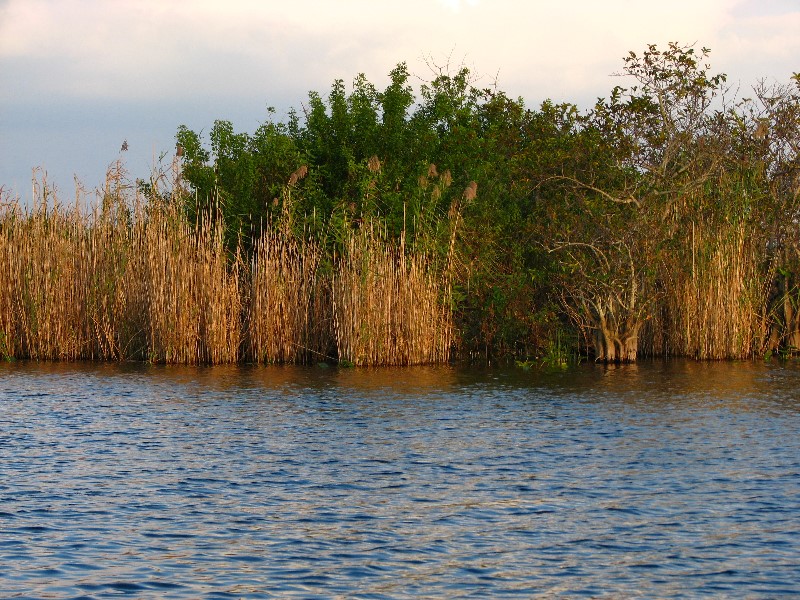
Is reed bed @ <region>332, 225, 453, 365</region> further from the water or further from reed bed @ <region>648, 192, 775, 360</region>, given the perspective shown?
reed bed @ <region>648, 192, 775, 360</region>

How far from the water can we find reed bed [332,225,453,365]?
2758mm

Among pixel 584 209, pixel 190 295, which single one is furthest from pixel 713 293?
pixel 190 295

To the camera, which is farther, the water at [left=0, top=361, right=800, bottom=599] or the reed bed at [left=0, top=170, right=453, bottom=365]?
the reed bed at [left=0, top=170, right=453, bottom=365]

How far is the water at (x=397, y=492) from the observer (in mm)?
6434

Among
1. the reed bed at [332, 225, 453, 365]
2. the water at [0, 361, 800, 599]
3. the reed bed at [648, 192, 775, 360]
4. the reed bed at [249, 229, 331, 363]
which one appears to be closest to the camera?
the water at [0, 361, 800, 599]

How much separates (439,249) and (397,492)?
11.1 meters

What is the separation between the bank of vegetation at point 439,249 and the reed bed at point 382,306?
35 mm

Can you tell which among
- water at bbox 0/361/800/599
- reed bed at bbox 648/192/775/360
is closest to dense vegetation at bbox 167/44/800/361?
reed bed at bbox 648/192/775/360

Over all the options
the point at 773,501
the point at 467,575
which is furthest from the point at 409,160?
the point at 467,575

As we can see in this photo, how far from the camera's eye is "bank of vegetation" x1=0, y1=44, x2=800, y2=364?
18.5 meters

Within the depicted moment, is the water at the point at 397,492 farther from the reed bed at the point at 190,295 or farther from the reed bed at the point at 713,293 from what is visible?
the reed bed at the point at 713,293

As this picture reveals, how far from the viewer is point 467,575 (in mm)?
6465

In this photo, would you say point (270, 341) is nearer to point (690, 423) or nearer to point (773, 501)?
point (690, 423)

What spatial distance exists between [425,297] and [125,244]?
205 inches
